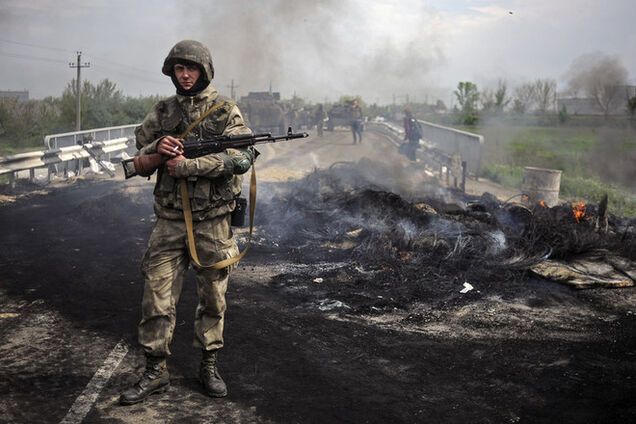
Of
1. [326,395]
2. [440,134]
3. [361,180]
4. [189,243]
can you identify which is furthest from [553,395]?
[440,134]

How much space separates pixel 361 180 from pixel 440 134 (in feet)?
34.5

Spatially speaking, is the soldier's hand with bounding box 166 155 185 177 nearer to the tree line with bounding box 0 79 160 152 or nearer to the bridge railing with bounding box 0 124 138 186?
the bridge railing with bounding box 0 124 138 186

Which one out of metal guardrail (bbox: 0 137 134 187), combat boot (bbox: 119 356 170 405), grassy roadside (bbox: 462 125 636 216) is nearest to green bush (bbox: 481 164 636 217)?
grassy roadside (bbox: 462 125 636 216)

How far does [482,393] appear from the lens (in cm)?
377

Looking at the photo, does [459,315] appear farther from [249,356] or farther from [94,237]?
[94,237]

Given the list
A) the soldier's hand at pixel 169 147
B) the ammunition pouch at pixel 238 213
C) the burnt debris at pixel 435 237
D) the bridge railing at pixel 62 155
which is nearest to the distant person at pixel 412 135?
the bridge railing at pixel 62 155

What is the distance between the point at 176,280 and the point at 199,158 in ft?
2.53

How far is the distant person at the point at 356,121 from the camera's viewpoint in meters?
27.6

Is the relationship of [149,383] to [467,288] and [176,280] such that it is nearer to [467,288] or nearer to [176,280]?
[176,280]

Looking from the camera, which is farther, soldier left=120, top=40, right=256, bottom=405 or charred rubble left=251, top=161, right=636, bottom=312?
charred rubble left=251, top=161, right=636, bottom=312

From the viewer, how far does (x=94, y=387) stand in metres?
3.62

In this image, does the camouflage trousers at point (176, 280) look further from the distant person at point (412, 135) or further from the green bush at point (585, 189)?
the distant person at point (412, 135)

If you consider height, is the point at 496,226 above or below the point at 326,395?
above

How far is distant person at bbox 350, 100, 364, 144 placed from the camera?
27.6 m
